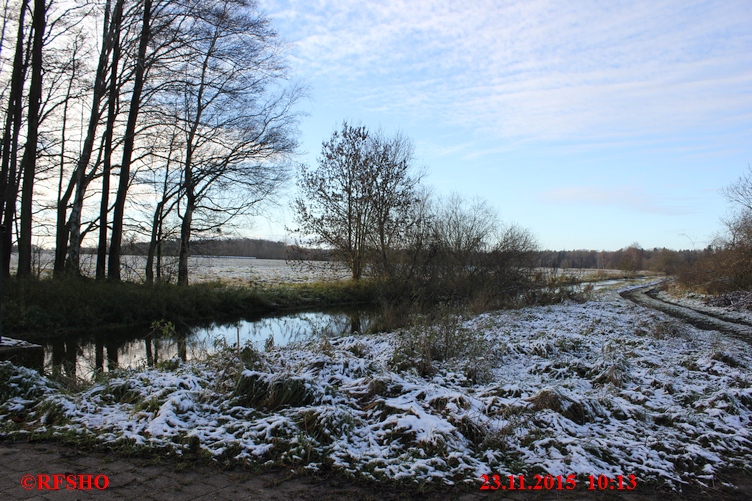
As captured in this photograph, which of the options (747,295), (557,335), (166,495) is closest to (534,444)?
(166,495)

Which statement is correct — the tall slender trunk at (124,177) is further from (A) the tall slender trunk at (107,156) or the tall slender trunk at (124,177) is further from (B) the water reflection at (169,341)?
(B) the water reflection at (169,341)

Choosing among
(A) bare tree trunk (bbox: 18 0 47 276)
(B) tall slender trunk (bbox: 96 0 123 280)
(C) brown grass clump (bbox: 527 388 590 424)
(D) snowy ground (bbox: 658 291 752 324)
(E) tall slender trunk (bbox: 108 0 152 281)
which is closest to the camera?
(C) brown grass clump (bbox: 527 388 590 424)

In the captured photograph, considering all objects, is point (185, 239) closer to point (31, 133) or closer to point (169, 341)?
point (31, 133)

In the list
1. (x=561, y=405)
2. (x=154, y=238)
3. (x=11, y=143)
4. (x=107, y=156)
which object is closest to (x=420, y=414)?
(x=561, y=405)

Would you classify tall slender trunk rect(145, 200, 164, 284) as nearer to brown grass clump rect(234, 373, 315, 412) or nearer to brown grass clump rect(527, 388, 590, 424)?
brown grass clump rect(234, 373, 315, 412)

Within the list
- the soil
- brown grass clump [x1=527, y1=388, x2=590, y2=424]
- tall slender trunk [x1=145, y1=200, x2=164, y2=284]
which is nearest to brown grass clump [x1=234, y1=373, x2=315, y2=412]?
the soil

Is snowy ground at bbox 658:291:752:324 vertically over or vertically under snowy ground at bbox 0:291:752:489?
under

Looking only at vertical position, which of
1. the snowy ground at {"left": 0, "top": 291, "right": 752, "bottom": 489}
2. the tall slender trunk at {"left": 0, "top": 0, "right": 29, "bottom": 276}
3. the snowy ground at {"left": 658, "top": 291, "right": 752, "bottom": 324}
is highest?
the tall slender trunk at {"left": 0, "top": 0, "right": 29, "bottom": 276}

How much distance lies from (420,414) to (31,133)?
1587cm

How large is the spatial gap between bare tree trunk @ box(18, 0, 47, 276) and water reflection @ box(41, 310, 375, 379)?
354 cm

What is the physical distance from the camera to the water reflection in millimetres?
9914

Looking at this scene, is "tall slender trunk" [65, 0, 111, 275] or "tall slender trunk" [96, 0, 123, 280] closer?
"tall slender trunk" [65, 0, 111, 275]

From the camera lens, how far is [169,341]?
13.2 m

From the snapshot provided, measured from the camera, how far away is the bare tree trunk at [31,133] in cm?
1409
